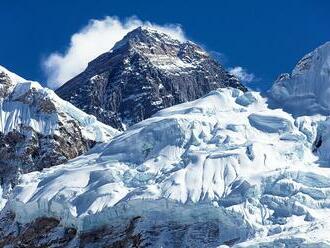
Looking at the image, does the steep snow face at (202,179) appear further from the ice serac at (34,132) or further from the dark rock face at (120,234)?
the ice serac at (34,132)

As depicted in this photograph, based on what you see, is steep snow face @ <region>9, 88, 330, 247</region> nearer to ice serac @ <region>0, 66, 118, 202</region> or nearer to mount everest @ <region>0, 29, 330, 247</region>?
mount everest @ <region>0, 29, 330, 247</region>

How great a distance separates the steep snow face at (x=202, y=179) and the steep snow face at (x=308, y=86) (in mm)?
2031

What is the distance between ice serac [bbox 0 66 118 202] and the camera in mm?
130125

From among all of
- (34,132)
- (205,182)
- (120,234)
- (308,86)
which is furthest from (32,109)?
(205,182)

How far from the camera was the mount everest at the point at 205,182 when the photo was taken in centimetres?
8225

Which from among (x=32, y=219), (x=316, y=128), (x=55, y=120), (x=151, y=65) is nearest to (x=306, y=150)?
(x=316, y=128)

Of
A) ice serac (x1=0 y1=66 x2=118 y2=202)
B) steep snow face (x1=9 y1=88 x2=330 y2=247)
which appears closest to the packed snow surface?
ice serac (x1=0 y1=66 x2=118 y2=202)

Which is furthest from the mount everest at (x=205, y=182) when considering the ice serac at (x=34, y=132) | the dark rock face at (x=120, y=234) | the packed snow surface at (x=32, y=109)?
the packed snow surface at (x=32, y=109)

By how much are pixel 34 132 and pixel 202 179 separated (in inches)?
1840

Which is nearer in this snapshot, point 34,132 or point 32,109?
point 34,132

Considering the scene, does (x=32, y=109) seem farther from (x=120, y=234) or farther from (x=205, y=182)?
(x=205, y=182)

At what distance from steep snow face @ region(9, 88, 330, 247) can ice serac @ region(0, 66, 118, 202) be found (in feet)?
73.4

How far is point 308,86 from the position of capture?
105 m

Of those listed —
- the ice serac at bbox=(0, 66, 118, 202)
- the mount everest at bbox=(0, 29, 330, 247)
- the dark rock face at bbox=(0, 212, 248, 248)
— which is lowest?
the dark rock face at bbox=(0, 212, 248, 248)
